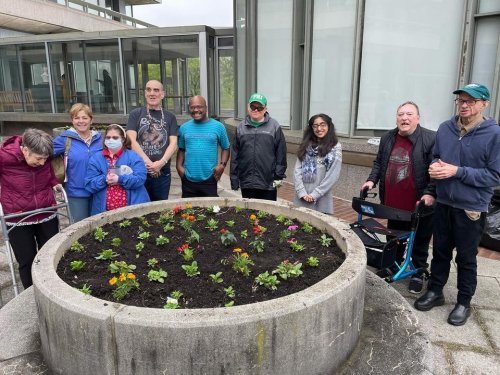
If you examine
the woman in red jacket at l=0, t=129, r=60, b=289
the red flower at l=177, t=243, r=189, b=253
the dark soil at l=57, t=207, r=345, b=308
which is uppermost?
the woman in red jacket at l=0, t=129, r=60, b=289

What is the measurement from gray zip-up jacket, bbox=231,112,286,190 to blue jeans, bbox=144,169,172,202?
0.89 m

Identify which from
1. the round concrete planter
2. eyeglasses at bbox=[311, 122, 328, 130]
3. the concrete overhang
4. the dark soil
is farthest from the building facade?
the concrete overhang

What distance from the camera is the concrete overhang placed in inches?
771

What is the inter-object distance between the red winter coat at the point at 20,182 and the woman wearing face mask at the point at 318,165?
253 centimetres

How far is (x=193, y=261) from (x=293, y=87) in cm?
640

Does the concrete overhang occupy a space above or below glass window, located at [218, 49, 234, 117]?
above

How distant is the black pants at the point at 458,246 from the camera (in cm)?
345

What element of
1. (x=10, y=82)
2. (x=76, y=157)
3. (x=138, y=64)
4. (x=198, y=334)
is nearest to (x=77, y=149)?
(x=76, y=157)

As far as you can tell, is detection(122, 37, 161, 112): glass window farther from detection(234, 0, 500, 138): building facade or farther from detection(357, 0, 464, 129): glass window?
detection(357, 0, 464, 129): glass window

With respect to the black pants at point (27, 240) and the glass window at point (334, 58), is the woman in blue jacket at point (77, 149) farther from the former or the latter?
the glass window at point (334, 58)

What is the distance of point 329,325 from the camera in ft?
8.27

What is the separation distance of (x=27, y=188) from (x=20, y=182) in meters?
0.08

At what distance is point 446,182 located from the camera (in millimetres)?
3490

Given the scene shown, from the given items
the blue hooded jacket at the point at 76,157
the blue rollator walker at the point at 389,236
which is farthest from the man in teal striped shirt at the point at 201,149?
the blue rollator walker at the point at 389,236
